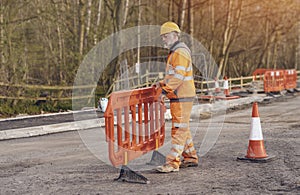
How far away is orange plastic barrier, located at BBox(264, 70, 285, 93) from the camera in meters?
26.4

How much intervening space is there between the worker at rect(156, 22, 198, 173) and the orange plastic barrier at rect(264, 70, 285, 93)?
19245 mm

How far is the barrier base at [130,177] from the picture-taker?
22.4ft

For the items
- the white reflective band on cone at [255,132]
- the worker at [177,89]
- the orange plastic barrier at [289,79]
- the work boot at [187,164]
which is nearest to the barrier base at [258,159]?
the white reflective band on cone at [255,132]

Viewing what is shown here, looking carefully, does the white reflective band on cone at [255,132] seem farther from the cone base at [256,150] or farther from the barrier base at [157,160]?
the barrier base at [157,160]

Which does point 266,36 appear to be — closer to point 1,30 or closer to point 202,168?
point 1,30

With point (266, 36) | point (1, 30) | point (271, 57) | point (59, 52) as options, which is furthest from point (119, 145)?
point (271, 57)

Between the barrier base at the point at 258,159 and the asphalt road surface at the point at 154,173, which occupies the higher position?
the barrier base at the point at 258,159

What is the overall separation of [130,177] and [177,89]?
4.92ft

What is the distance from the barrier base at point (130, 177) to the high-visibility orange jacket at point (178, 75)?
131cm

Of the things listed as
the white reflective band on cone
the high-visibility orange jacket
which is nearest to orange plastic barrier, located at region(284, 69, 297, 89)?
the white reflective band on cone

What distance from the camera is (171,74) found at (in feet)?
24.6

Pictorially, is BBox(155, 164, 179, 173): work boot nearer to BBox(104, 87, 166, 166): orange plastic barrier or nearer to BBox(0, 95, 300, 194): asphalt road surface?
BBox(0, 95, 300, 194): asphalt road surface

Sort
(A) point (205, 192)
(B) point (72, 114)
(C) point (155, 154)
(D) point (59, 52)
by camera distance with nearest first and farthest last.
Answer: (A) point (205, 192) < (C) point (155, 154) < (B) point (72, 114) < (D) point (59, 52)

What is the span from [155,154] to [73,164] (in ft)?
4.53
